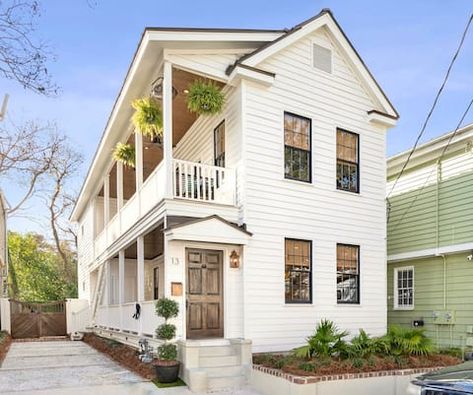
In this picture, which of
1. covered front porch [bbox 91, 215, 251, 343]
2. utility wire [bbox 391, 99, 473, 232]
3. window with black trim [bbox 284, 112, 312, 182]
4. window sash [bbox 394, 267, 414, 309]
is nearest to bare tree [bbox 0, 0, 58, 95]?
covered front porch [bbox 91, 215, 251, 343]

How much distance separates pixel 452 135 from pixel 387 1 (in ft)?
13.4

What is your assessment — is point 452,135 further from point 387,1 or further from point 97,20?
point 97,20

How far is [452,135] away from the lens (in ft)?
42.0

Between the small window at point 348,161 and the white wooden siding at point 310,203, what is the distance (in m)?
0.19

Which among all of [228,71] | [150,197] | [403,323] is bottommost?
[403,323]

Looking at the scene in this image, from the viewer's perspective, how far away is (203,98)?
32.9 ft

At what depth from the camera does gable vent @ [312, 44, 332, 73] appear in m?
11.9

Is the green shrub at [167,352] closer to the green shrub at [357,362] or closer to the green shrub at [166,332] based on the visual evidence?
the green shrub at [166,332]

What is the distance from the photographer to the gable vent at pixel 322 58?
11945 millimetres

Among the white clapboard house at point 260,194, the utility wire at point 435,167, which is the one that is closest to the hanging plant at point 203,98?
the white clapboard house at point 260,194

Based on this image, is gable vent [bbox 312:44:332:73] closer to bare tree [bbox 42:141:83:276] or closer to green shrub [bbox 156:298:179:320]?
green shrub [bbox 156:298:179:320]

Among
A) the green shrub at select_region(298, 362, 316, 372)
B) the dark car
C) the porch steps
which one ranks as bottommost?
the porch steps

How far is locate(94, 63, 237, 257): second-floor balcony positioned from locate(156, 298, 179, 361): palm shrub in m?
1.87

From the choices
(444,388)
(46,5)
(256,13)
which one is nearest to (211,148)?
(256,13)
